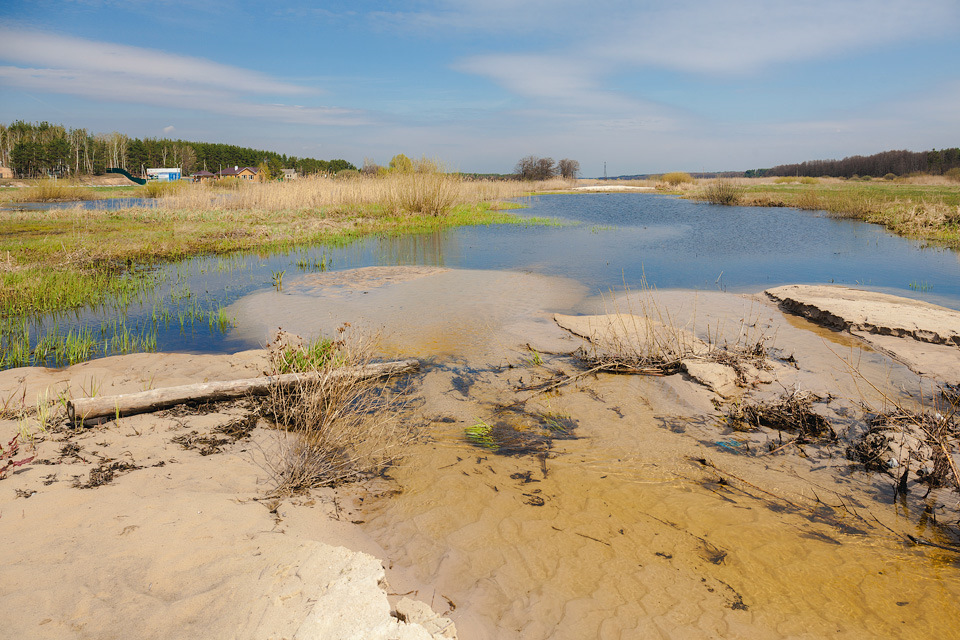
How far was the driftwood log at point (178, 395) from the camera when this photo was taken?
3.98 metres

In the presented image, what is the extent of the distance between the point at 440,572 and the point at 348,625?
826mm

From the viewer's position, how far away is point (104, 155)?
2889 inches

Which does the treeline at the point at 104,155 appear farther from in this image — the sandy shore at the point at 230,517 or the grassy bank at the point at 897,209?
the sandy shore at the point at 230,517

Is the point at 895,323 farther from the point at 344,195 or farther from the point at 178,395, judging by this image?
the point at 344,195

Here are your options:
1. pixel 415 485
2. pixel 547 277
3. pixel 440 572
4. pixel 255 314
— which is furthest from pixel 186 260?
pixel 440 572

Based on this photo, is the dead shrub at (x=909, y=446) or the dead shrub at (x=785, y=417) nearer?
the dead shrub at (x=909, y=446)

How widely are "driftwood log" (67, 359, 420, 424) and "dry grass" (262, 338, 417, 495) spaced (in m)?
0.10

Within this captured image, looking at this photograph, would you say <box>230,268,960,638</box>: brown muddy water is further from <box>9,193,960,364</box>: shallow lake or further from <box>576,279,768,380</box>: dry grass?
<box>9,193,960,364</box>: shallow lake

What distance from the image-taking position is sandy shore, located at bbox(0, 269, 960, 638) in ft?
7.15

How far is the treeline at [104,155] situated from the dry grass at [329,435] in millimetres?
55559

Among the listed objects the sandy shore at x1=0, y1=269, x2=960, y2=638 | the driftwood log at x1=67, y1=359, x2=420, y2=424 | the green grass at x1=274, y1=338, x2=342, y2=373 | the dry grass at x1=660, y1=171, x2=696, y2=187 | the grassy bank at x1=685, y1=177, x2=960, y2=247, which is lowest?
the sandy shore at x1=0, y1=269, x2=960, y2=638

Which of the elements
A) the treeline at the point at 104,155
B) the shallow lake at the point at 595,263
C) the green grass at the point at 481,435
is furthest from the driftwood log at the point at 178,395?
the treeline at the point at 104,155

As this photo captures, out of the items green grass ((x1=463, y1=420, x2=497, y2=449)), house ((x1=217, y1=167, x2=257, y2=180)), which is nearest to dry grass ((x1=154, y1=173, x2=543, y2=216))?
green grass ((x1=463, y1=420, x2=497, y2=449))

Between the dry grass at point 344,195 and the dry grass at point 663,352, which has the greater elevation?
the dry grass at point 344,195
